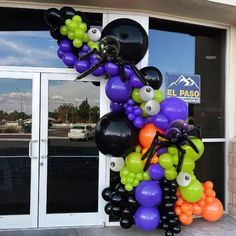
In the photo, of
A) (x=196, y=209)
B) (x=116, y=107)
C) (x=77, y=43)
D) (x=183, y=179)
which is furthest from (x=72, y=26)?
(x=196, y=209)

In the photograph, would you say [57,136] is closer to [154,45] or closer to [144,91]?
[144,91]

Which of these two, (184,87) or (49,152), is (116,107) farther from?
(184,87)

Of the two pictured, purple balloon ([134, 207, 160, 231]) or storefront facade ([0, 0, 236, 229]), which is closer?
purple balloon ([134, 207, 160, 231])

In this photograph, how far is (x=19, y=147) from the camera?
4129 mm

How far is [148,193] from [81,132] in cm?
123

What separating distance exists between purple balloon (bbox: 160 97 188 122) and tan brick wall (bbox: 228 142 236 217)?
1.34 metres

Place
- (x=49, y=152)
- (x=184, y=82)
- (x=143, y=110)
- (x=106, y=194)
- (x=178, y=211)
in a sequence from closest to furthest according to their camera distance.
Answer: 1. (x=143, y=110)
2. (x=178, y=211)
3. (x=106, y=194)
4. (x=49, y=152)
5. (x=184, y=82)

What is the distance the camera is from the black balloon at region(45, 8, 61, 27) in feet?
12.5

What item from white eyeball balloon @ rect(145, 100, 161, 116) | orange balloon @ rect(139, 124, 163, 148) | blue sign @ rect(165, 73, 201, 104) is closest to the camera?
white eyeball balloon @ rect(145, 100, 161, 116)

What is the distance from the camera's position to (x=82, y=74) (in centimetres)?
383

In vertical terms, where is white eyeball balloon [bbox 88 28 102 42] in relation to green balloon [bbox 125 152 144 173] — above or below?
above

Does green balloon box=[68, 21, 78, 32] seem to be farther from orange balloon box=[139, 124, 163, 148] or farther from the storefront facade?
orange balloon box=[139, 124, 163, 148]

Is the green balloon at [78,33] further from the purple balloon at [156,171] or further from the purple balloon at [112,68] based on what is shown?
the purple balloon at [156,171]

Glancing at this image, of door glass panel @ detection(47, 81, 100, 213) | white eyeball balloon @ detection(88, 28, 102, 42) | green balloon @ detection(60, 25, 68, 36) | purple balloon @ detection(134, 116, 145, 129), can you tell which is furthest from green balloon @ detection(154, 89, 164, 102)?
green balloon @ detection(60, 25, 68, 36)
